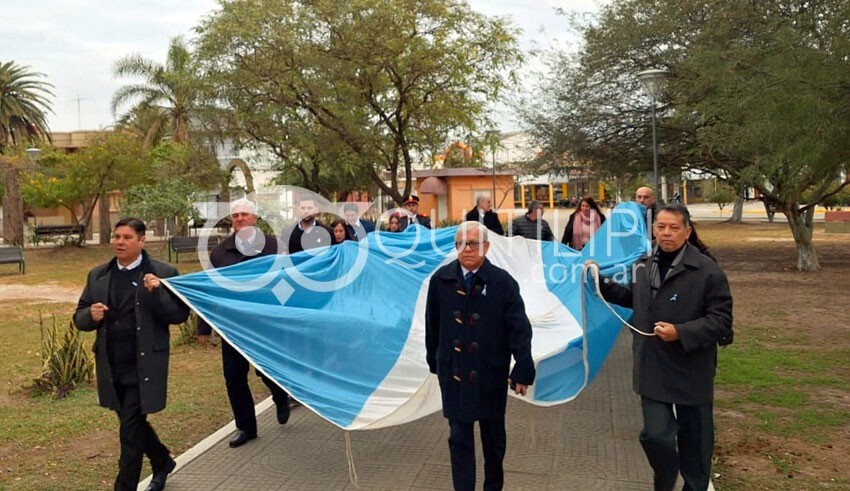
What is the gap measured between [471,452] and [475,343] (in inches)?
24.7

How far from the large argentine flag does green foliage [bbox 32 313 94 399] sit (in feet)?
9.23

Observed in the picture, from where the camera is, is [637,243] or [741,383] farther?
[741,383]

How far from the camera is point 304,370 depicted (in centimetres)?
492

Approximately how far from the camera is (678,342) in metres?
3.86

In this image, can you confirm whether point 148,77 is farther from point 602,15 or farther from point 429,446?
point 429,446

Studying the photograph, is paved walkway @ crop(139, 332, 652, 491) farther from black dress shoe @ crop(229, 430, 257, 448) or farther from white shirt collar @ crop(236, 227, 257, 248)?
white shirt collar @ crop(236, 227, 257, 248)

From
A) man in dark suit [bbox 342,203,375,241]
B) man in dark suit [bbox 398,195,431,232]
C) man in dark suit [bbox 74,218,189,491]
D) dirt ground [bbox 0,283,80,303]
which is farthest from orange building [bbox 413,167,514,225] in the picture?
man in dark suit [bbox 74,218,189,491]

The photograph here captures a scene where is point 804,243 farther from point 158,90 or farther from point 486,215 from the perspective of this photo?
point 158,90

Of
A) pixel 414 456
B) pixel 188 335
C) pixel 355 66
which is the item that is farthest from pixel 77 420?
pixel 355 66

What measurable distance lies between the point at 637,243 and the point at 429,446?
265cm

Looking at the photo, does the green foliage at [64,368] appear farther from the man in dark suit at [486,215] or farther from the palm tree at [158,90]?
the palm tree at [158,90]

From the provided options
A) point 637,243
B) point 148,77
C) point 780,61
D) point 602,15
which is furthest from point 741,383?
point 148,77

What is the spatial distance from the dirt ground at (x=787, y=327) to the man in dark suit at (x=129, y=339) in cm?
363

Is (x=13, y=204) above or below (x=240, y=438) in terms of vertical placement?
above
